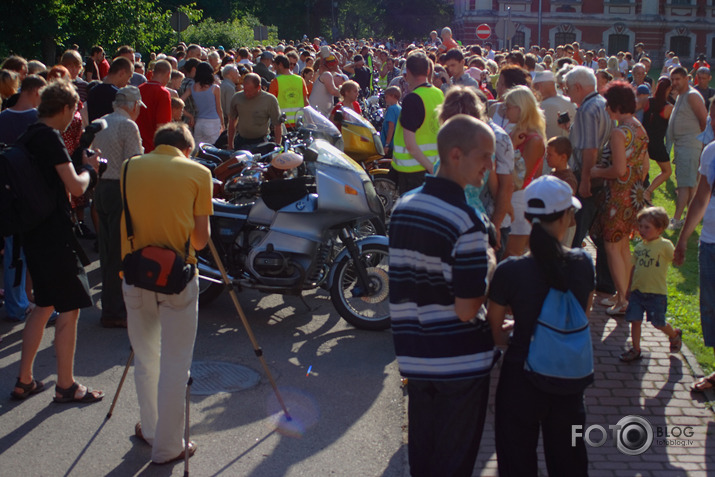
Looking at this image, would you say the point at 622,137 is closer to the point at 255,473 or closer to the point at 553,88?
the point at 553,88

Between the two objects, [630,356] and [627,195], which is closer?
[630,356]

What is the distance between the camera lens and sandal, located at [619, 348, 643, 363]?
599 cm

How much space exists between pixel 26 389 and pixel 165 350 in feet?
5.06

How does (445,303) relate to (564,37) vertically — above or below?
above

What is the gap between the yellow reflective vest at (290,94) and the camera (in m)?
12.5

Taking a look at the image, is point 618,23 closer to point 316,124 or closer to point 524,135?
point 316,124

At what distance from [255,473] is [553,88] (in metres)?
5.21

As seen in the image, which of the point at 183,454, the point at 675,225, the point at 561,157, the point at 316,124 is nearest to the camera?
the point at 183,454

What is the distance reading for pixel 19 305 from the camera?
693 centimetres

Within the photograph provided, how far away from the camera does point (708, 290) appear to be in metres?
5.35

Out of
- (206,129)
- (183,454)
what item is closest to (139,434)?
(183,454)

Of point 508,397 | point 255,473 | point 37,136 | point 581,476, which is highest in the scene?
point 37,136

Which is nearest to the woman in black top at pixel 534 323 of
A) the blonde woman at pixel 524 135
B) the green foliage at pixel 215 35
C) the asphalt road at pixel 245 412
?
the asphalt road at pixel 245 412

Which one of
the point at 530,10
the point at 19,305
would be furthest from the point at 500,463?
the point at 530,10
